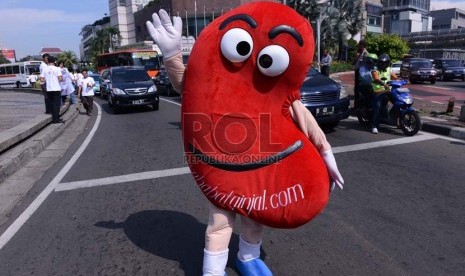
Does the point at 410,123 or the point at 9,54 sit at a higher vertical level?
the point at 9,54

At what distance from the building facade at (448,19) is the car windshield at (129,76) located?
372 ft

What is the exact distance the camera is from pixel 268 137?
247cm

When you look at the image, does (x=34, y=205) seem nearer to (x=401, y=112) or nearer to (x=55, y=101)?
(x=55, y=101)

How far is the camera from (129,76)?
595 inches

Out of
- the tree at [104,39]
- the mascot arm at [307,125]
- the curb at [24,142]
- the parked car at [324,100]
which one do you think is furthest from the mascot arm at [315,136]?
the tree at [104,39]

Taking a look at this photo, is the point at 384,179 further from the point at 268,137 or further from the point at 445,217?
the point at 268,137

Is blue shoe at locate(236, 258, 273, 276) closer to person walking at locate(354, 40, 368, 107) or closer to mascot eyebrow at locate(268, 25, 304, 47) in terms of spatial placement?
mascot eyebrow at locate(268, 25, 304, 47)

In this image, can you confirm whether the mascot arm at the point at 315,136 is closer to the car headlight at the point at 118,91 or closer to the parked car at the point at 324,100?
the parked car at the point at 324,100

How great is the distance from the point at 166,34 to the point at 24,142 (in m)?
6.56

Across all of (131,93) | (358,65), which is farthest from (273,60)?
(131,93)

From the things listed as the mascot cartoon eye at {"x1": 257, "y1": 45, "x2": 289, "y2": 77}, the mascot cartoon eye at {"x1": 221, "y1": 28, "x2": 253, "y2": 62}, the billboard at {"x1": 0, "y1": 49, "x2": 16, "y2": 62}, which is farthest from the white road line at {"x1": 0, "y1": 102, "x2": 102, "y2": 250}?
the billboard at {"x1": 0, "y1": 49, "x2": 16, "y2": 62}

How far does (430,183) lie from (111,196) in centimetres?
396

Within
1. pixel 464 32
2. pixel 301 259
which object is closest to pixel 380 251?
pixel 301 259

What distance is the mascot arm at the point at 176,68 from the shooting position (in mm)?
2570
